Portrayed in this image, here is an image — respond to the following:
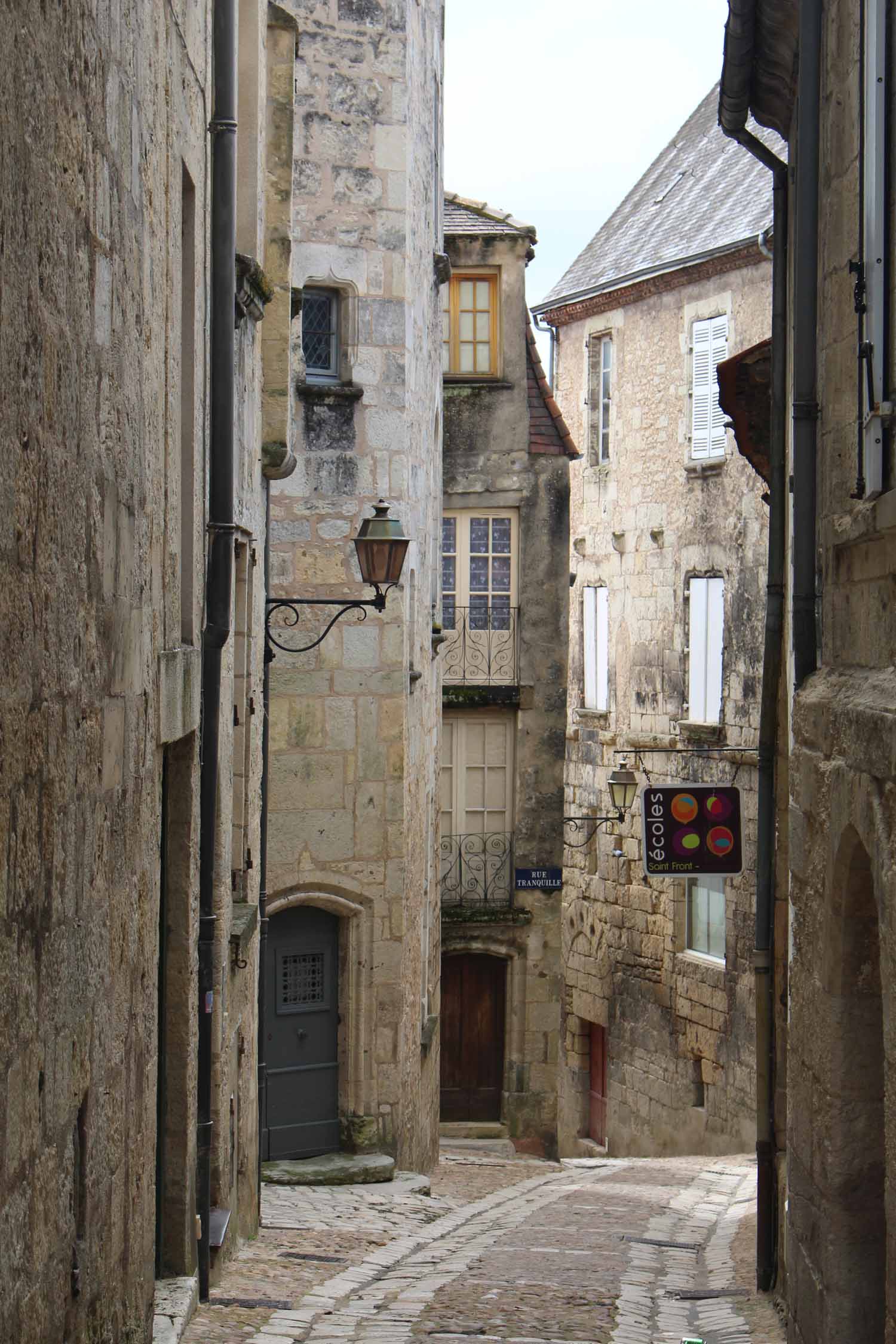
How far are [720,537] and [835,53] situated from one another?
531 inches

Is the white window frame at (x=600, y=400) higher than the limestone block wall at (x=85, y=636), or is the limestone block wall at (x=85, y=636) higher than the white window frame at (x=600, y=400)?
the white window frame at (x=600, y=400)

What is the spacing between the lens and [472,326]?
19.1 metres

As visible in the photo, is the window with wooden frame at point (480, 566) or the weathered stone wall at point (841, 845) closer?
the weathered stone wall at point (841, 845)

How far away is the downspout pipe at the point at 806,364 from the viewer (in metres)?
6.17

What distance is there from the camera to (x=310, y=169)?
41.7 ft

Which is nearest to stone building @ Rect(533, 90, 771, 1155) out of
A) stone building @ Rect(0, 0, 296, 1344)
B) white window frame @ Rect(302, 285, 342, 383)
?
white window frame @ Rect(302, 285, 342, 383)

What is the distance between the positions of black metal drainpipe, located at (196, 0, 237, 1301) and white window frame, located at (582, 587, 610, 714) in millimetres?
14683

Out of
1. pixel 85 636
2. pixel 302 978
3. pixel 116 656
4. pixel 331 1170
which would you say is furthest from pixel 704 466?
pixel 85 636

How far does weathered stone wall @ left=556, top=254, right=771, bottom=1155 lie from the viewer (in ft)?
60.8

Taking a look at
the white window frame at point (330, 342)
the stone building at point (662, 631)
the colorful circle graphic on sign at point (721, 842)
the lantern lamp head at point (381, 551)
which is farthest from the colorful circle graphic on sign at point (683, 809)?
the stone building at point (662, 631)

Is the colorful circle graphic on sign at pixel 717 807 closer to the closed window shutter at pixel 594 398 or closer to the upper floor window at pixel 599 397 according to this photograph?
the upper floor window at pixel 599 397

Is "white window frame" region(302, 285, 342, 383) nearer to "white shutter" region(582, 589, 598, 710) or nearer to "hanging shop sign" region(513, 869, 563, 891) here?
"hanging shop sign" region(513, 869, 563, 891)

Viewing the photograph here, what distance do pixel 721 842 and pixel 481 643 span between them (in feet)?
30.4

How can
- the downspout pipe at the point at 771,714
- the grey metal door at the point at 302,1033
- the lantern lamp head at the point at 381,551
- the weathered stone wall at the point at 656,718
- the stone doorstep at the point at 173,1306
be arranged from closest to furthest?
the stone doorstep at the point at 173,1306, the downspout pipe at the point at 771,714, the lantern lamp head at the point at 381,551, the grey metal door at the point at 302,1033, the weathered stone wall at the point at 656,718
